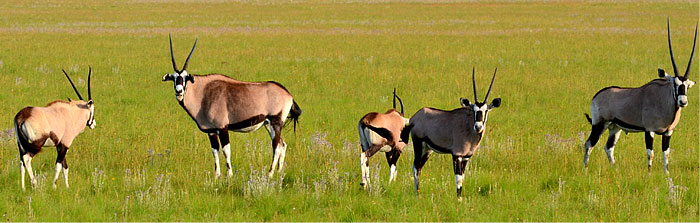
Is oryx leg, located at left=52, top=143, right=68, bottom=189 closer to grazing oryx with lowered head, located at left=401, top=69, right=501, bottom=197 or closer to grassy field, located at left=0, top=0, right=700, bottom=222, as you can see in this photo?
grassy field, located at left=0, top=0, right=700, bottom=222

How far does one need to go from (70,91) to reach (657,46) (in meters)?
27.9

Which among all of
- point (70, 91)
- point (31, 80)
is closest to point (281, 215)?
point (70, 91)

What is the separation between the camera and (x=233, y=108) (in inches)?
458

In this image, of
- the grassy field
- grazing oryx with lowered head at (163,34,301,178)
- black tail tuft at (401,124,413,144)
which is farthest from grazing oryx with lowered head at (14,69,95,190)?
black tail tuft at (401,124,413,144)

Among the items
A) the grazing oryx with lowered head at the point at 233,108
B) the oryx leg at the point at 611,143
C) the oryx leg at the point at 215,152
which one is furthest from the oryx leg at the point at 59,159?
the oryx leg at the point at 611,143

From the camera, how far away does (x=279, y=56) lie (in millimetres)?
33188

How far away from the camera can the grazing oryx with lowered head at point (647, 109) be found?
11289mm

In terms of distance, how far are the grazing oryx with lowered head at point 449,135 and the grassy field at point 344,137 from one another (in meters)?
0.60

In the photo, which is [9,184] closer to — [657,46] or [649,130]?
[649,130]

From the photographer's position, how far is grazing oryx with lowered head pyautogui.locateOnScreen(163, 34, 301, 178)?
11.6 m

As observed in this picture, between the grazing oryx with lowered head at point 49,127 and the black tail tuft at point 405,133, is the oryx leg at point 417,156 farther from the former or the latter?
the grazing oryx with lowered head at point 49,127

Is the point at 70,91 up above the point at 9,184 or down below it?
above

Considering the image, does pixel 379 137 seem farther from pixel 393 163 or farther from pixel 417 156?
pixel 417 156

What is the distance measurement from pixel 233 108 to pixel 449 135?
3.65 m
